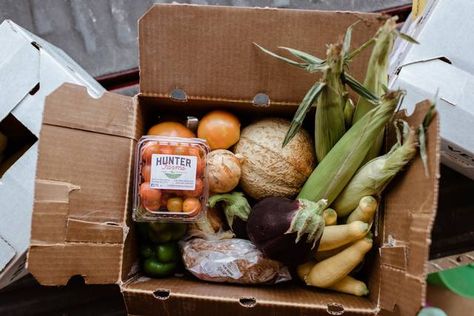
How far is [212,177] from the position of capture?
1.05 m

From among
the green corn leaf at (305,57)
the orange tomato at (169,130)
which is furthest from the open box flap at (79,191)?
the green corn leaf at (305,57)

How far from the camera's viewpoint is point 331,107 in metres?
1.00

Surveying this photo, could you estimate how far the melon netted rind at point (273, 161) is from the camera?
106 cm

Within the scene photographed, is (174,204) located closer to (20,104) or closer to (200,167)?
(200,167)

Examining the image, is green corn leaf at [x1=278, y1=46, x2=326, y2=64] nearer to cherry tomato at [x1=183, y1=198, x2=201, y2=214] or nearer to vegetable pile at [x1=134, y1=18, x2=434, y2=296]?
vegetable pile at [x1=134, y1=18, x2=434, y2=296]

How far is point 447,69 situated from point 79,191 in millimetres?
802

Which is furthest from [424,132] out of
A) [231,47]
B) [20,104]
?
[20,104]

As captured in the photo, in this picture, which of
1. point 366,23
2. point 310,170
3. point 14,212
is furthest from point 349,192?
point 14,212

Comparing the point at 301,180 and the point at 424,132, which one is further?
the point at 301,180

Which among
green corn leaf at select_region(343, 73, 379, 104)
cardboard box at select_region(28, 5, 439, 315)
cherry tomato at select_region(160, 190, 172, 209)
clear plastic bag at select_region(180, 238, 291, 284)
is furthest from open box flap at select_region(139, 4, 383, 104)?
clear plastic bag at select_region(180, 238, 291, 284)

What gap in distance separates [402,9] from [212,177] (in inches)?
33.5

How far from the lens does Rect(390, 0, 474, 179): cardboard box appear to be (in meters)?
1.04

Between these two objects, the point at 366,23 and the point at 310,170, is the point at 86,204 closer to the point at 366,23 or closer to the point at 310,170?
the point at 310,170

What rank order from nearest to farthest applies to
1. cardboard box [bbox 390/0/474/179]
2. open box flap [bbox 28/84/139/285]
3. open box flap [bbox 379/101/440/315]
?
open box flap [bbox 379/101/440/315] → open box flap [bbox 28/84/139/285] → cardboard box [bbox 390/0/474/179]
